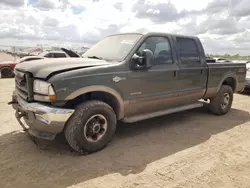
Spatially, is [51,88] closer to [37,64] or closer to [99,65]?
[37,64]

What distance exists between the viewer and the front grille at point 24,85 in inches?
139

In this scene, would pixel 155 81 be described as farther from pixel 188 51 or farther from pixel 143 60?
pixel 188 51

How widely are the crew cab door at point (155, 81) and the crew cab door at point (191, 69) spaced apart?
21cm

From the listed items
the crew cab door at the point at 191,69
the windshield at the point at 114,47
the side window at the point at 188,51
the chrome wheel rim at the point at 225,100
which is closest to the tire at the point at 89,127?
the windshield at the point at 114,47

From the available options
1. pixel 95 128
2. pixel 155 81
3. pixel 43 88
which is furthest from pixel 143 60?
pixel 43 88

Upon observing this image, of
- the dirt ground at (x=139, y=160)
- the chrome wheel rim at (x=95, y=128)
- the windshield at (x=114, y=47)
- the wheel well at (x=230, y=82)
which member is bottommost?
the dirt ground at (x=139, y=160)

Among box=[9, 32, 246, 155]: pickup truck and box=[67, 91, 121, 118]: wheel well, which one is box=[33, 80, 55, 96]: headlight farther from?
box=[67, 91, 121, 118]: wheel well

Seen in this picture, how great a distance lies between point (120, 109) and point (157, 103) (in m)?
0.90

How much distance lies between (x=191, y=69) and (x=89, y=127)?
264 centimetres

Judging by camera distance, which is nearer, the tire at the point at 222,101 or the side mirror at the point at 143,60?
the side mirror at the point at 143,60

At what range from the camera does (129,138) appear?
14.6 feet

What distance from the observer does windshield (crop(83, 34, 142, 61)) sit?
4.25 m

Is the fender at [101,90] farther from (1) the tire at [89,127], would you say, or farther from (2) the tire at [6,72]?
(2) the tire at [6,72]

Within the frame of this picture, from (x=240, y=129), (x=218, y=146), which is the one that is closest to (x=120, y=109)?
(x=218, y=146)
